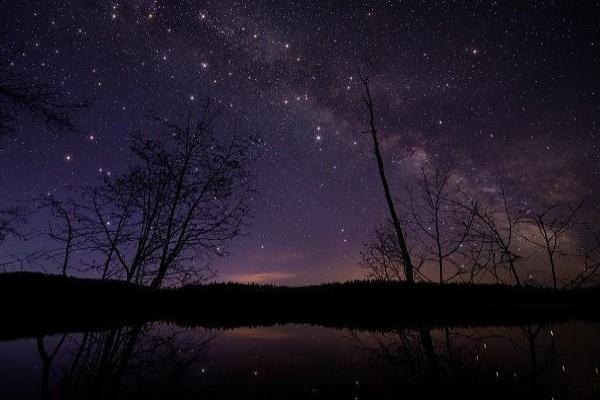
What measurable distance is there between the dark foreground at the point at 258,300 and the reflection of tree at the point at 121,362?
2624mm

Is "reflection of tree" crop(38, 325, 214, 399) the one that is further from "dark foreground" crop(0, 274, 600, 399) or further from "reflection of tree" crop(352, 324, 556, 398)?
"reflection of tree" crop(352, 324, 556, 398)

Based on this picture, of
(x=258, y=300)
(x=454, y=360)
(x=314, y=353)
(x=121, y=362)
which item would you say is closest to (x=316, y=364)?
(x=314, y=353)

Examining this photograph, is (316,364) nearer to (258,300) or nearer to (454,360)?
(454,360)

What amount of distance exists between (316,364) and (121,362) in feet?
9.67

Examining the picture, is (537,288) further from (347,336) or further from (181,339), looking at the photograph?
(181,339)

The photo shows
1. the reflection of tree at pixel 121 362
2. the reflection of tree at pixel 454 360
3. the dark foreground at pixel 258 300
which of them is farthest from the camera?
the dark foreground at pixel 258 300

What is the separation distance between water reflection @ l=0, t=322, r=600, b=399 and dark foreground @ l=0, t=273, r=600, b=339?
302 cm

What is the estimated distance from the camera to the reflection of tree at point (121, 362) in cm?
379

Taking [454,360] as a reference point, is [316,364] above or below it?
below

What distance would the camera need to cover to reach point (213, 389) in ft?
10.8

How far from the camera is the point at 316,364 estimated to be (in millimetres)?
4211

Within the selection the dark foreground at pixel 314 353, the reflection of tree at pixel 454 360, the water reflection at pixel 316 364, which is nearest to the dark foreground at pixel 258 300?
the dark foreground at pixel 314 353

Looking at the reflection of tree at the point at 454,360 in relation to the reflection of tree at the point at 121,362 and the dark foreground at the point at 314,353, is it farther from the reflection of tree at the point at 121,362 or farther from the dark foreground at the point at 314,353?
the reflection of tree at the point at 121,362

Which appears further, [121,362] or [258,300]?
[258,300]
